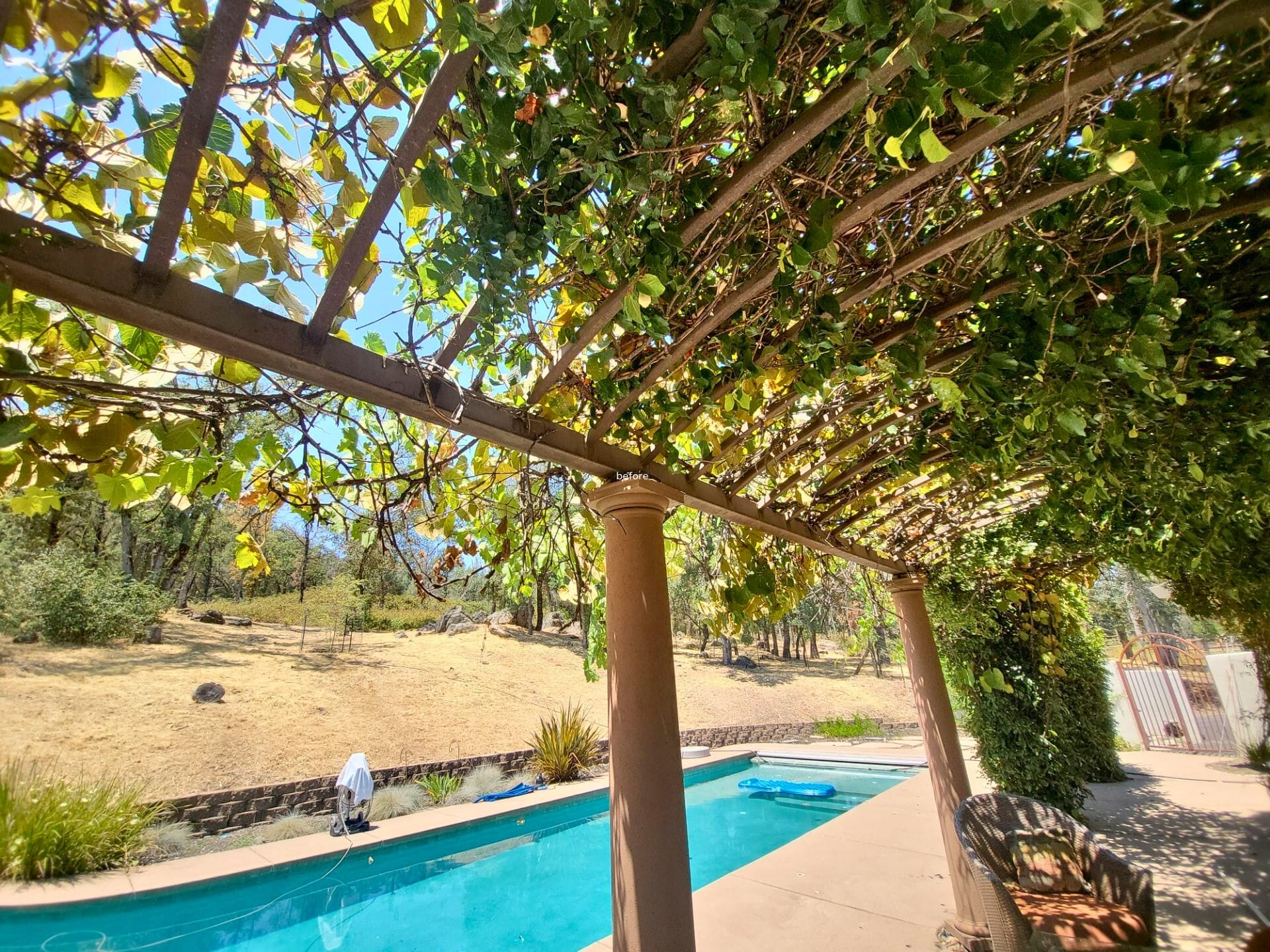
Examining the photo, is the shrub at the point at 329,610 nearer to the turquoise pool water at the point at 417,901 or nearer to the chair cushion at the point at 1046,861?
the turquoise pool water at the point at 417,901

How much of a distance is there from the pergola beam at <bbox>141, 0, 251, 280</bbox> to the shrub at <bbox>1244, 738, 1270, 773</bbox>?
11.6m

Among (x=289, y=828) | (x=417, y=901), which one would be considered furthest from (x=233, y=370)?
(x=289, y=828)

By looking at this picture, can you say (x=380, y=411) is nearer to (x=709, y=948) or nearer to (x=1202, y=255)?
(x=1202, y=255)

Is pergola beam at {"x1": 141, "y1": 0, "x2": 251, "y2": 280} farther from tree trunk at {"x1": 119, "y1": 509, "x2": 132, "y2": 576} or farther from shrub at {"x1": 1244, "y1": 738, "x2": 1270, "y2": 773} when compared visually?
tree trunk at {"x1": 119, "y1": 509, "x2": 132, "y2": 576}

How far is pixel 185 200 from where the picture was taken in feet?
3.25

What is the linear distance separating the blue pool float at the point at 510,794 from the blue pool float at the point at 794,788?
4046 mm

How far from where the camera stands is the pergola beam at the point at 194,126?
2.76 ft

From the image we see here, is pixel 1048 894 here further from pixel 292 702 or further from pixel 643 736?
pixel 292 702

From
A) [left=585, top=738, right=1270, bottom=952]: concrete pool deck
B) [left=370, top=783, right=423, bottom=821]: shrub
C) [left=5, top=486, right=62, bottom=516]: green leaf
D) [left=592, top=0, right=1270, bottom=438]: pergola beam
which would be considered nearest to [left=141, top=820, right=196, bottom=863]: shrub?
[left=370, top=783, right=423, bottom=821]: shrub

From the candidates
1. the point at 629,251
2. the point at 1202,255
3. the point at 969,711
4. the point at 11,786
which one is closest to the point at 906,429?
the point at 1202,255

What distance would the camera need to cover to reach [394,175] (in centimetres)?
107

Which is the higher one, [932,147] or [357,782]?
[932,147]

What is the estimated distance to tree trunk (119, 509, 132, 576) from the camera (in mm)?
14891

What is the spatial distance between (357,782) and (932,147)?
8905 mm
